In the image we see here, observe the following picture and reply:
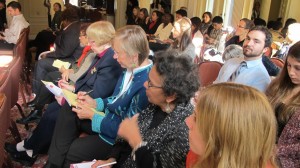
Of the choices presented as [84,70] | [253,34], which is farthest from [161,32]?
[253,34]

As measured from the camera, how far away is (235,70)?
2.48 meters

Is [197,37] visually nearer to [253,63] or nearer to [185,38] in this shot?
[185,38]

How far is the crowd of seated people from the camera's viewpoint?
0.99m

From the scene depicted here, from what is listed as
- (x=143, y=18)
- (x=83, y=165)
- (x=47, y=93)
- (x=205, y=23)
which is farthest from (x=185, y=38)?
(x=143, y=18)

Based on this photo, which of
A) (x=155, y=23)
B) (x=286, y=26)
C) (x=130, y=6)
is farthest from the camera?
(x=130, y=6)

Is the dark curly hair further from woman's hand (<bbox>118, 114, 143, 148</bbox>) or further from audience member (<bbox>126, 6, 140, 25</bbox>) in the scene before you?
audience member (<bbox>126, 6, 140, 25</bbox>)

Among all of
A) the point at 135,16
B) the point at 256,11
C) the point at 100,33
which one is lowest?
the point at 135,16

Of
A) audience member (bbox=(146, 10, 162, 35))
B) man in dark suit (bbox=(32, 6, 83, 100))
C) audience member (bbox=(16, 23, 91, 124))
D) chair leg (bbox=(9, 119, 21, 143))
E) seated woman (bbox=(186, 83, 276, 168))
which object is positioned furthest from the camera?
audience member (bbox=(146, 10, 162, 35))

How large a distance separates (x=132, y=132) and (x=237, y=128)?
0.71 metres

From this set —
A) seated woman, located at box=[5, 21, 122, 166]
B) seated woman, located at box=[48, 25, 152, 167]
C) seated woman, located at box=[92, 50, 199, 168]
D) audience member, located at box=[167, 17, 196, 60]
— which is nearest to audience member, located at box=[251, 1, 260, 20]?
audience member, located at box=[167, 17, 196, 60]

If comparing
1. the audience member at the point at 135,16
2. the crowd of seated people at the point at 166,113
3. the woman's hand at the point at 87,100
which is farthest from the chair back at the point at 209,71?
the audience member at the point at 135,16

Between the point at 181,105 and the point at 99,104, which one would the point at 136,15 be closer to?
the point at 99,104

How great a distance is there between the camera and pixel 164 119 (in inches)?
61.9

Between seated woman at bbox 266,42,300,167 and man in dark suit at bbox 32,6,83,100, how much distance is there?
2.55 metres
